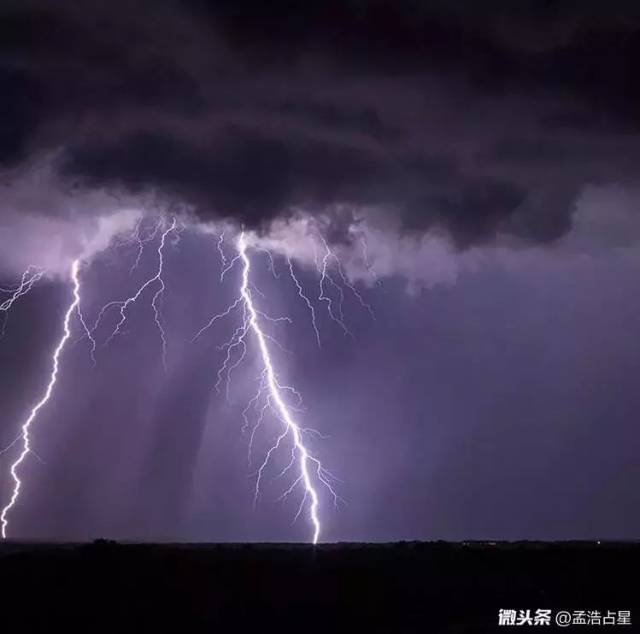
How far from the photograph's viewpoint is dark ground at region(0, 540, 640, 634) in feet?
65.7

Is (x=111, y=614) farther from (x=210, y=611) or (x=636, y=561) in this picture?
(x=636, y=561)

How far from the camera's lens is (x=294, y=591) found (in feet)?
81.5

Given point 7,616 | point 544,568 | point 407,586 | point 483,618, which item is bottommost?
point 7,616

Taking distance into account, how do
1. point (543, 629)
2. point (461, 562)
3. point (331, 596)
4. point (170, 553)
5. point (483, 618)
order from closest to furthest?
point (543, 629)
point (483, 618)
point (331, 596)
point (461, 562)
point (170, 553)

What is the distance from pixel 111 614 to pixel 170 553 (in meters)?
15.7

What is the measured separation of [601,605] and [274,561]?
1400 centimetres

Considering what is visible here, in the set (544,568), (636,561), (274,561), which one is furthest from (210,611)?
(636,561)

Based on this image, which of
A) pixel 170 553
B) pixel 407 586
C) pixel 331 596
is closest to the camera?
pixel 331 596

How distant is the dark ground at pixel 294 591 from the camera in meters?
20.0

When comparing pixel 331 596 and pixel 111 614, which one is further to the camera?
pixel 331 596

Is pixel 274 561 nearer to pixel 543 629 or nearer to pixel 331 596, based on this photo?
pixel 331 596

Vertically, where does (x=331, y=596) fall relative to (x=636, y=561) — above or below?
below

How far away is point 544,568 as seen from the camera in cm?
3138

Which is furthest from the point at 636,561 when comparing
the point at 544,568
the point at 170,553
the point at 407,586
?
the point at 170,553
